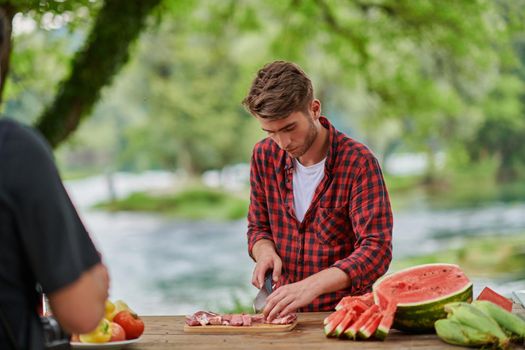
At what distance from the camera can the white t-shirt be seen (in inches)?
151

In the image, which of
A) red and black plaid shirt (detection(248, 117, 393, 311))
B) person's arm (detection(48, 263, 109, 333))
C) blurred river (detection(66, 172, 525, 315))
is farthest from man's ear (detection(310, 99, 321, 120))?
blurred river (detection(66, 172, 525, 315))

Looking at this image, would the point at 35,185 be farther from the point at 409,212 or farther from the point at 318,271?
the point at 409,212

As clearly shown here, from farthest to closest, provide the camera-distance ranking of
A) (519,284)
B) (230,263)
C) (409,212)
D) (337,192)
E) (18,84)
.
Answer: (409,212) → (230,263) → (519,284) → (18,84) → (337,192)

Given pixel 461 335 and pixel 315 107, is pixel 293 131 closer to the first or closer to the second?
pixel 315 107

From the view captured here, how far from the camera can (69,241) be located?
1888 mm

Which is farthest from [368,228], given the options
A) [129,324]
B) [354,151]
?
[129,324]

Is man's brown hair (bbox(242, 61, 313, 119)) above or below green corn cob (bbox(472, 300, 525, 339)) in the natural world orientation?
above

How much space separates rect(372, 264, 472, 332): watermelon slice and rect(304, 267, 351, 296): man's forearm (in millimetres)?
161

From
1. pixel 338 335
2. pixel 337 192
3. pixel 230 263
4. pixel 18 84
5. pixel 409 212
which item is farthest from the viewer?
pixel 409 212

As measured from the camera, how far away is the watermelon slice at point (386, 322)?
306cm

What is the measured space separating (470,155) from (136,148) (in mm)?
10870

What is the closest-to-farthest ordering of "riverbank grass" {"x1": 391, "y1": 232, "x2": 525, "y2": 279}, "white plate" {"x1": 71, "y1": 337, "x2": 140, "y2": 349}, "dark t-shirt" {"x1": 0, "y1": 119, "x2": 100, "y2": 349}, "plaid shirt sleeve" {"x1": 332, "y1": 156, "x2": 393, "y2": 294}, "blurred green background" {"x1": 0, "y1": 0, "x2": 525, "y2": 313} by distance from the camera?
"dark t-shirt" {"x1": 0, "y1": 119, "x2": 100, "y2": 349} < "white plate" {"x1": 71, "y1": 337, "x2": 140, "y2": 349} < "plaid shirt sleeve" {"x1": 332, "y1": 156, "x2": 393, "y2": 294} < "riverbank grass" {"x1": 391, "y1": 232, "x2": 525, "y2": 279} < "blurred green background" {"x1": 0, "y1": 0, "x2": 525, "y2": 313}

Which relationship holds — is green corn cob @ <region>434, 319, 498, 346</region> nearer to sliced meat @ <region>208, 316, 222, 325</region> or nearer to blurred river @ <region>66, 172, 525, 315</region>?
sliced meat @ <region>208, 316, 222, 325</region>

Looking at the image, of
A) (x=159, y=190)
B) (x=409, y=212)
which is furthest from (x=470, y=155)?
(x=159, y=190)
